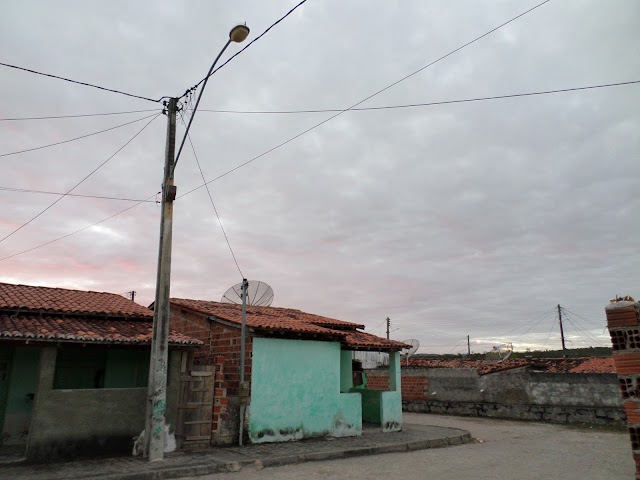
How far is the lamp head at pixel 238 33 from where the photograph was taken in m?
8.23

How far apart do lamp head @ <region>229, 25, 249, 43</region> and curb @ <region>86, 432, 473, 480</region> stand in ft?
26.4

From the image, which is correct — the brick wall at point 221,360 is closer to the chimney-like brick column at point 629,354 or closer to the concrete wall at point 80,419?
the concrete wall at point 80,419

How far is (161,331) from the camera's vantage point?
992 centimetres

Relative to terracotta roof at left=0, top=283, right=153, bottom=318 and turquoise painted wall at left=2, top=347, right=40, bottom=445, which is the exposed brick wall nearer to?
terracotta roof at left=0, top=283, right=153, bottom=318

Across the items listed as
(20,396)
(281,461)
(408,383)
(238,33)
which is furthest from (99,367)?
(408,383)

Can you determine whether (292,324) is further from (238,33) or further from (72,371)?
(238,33)

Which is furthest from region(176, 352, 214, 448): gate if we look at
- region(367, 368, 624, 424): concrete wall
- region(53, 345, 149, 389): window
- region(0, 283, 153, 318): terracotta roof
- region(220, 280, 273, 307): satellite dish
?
region(367, 368, 624, 424): concrete wall

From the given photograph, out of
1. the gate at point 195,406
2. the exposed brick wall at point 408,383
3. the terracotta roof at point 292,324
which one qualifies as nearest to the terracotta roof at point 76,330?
the gate at point 195,406

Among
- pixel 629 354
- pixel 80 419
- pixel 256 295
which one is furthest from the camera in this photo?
pixel 256 295

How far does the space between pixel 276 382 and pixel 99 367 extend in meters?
5.18

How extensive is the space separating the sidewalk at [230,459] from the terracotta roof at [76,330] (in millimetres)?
2447

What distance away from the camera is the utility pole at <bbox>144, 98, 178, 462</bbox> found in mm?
9703

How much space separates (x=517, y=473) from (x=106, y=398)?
8.71 m

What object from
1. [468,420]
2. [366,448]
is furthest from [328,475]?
[468,420]
